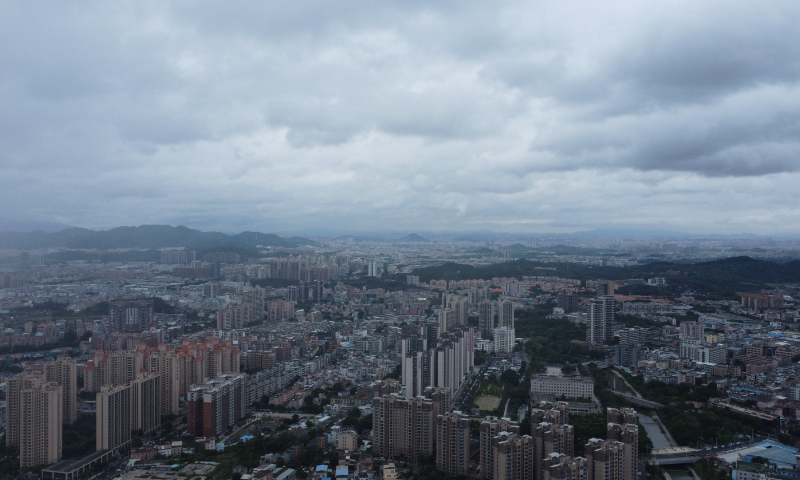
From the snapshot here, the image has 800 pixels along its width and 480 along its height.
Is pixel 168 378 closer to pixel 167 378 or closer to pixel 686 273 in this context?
pixel 167 378

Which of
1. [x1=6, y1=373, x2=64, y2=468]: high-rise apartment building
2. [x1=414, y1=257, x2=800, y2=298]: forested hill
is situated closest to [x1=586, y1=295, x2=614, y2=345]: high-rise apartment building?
[x1=414, y1=257, x2=800, y2=298]: forested hill

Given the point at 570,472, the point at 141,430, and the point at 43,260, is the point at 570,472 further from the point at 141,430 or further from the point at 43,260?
the point at 43,260

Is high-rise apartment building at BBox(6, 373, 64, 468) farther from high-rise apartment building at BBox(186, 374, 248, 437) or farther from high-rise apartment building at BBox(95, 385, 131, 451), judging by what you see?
high-rise apartment building at BBox(186, 374, 248, 437)

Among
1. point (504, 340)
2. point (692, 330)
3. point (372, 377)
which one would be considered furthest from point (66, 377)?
point (692, 330)

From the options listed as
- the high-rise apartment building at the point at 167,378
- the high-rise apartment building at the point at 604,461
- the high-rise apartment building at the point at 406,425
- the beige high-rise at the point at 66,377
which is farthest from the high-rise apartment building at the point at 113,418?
the high-rise apartment building at the point at 604,461

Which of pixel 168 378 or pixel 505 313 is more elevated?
pixel 505 313

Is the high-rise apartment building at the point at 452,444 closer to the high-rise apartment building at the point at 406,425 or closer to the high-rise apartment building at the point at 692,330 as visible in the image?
the high-rise apartment building at the point at 406,425
